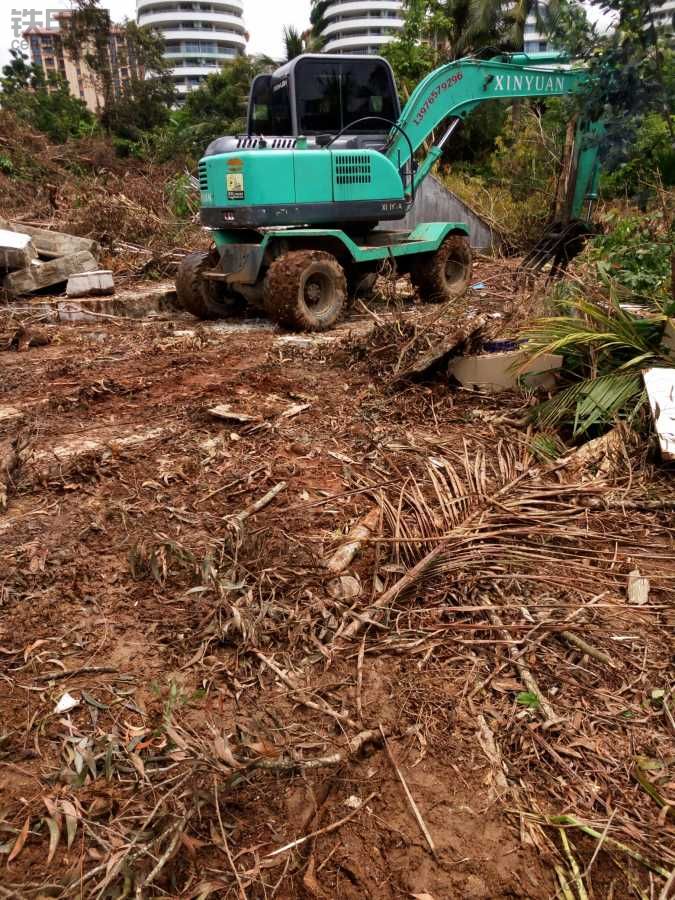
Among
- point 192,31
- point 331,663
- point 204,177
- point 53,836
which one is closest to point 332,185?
point 204,177

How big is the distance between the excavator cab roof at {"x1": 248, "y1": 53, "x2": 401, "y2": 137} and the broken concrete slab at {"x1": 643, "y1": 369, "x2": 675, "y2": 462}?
16.0ft

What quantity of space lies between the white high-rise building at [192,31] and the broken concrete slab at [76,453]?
90017mm

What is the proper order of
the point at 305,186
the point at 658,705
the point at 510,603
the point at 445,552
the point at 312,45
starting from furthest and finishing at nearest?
1. the point at 312,45
2. the point at 305,186
3. the point at 445,552
4. the point at 510,603
5. the point at 658,705

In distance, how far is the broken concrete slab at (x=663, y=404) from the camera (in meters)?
3.98

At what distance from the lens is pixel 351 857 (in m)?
1.97

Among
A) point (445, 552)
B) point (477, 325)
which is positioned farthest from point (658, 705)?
point (477, 325)

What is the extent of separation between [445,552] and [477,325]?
2.69 meters

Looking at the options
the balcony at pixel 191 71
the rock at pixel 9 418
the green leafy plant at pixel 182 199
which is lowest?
the rock at pixel 9 418

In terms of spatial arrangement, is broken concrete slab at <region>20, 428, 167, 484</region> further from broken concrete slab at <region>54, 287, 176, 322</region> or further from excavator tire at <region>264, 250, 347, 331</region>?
broken concrete slab at <region>54, 287, 176, 322</region>

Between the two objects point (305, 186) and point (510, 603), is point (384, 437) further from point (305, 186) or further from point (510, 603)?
point (305, 186)

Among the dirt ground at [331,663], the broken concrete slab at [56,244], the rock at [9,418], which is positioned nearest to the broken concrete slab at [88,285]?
the broken concrete slab at [56,244]

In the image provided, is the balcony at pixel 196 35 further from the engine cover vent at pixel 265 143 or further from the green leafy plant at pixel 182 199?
the engine cover vent at pixel 265 143

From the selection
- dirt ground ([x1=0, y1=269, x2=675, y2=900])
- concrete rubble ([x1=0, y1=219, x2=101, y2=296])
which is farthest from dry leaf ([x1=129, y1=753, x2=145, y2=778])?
concrete rubble ([x1=0, y1=219, x2=101, y2=296])

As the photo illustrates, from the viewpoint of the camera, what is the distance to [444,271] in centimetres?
907
